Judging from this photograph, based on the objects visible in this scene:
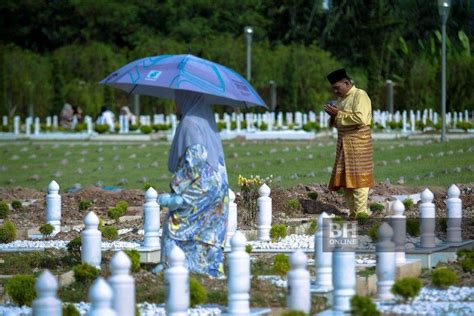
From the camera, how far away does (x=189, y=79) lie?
1117cm

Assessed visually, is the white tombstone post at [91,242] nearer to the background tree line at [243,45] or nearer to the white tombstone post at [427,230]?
the white tombstone post at [427,230]

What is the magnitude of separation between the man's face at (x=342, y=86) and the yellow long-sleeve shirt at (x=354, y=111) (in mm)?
70

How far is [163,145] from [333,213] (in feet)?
60.9

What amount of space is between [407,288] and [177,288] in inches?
65.2

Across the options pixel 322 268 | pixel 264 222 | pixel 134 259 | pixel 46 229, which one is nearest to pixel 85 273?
pixel 134 259

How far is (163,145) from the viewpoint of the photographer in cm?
3431

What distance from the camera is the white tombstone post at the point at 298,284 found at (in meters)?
8.71

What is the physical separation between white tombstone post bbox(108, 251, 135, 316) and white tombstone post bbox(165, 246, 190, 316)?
32 cm

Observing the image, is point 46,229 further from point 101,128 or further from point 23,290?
point 101,128

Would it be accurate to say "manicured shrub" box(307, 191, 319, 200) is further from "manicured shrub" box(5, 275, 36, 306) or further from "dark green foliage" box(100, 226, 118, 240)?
"manicured shrub" box(5, 275, 36, 306)

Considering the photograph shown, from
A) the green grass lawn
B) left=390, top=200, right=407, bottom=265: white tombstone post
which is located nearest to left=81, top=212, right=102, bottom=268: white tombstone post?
left=390, top=200, right=407, bottom=265: white tombstone post

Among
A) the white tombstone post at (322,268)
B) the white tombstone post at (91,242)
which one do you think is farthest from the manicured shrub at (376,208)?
the white tombstone post at (322,268)

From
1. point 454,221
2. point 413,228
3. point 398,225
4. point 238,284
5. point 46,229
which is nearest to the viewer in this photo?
point 238,284

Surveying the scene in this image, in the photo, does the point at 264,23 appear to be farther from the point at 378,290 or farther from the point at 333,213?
the point at 378,290
